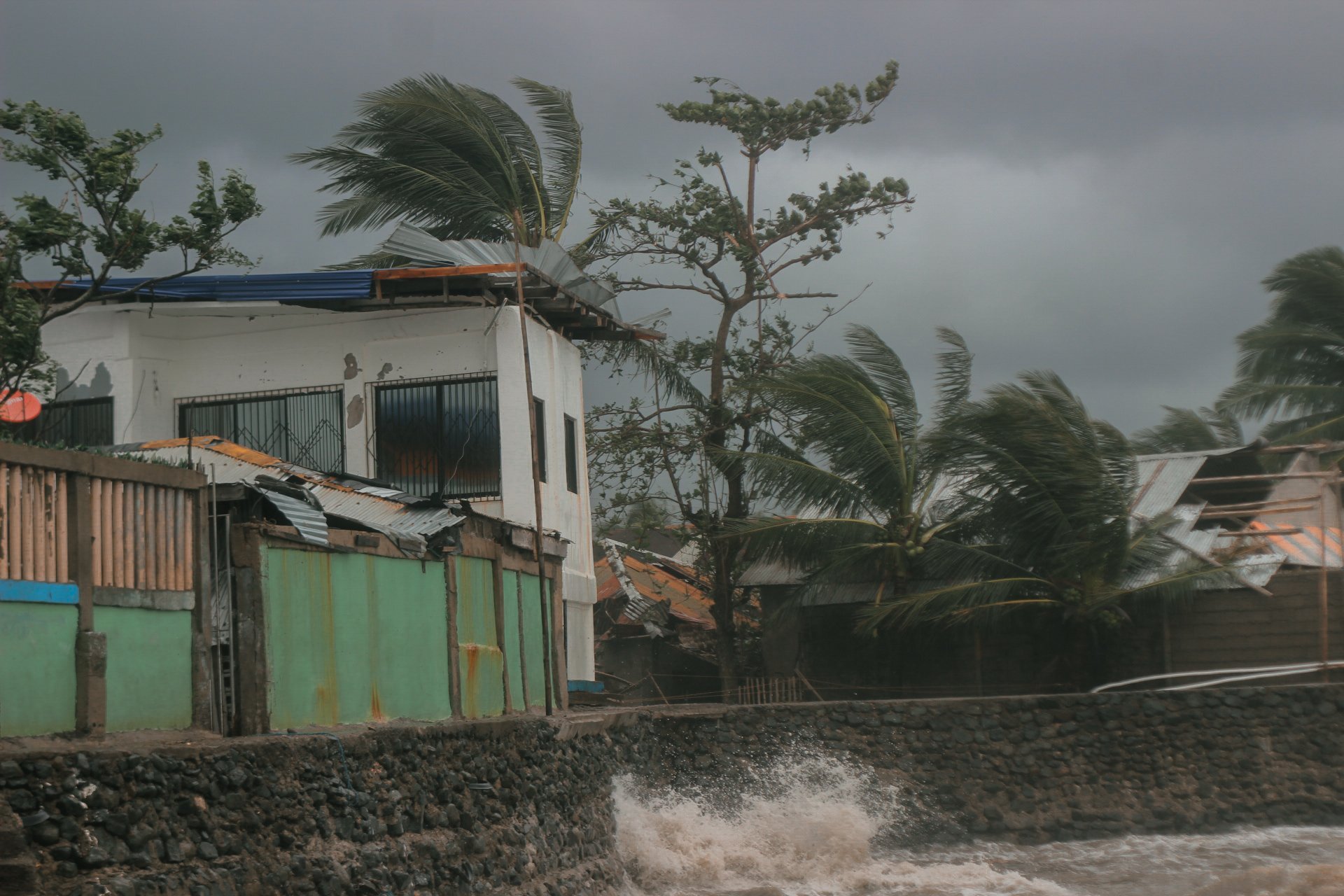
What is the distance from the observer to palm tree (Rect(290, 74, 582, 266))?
1919 cm

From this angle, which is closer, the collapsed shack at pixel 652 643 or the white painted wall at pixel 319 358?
the white painted wall at pixel 319 358

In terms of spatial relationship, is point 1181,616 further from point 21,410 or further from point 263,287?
point 21,410

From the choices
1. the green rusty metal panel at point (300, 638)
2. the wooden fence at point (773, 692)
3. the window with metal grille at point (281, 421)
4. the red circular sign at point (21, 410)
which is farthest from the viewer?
the wooden fence at point (773, 692)

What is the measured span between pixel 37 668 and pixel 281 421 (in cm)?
967

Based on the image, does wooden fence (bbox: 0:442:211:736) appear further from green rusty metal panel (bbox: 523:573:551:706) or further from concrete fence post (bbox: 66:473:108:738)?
green rusty metal panel (bbox: 523:573:551:706)

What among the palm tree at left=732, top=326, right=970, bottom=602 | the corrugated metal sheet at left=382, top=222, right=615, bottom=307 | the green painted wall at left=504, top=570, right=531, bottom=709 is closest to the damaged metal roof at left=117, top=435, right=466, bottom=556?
the green painted wall at left=504, top=570, right=531, bottom=709

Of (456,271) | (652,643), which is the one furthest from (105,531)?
(652,643)

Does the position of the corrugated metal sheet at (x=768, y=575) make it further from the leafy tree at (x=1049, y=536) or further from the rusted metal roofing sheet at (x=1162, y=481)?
the rusted metal roofing sheet at (x=1162, y=481)

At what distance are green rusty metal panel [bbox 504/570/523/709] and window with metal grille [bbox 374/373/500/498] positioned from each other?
2.30 m

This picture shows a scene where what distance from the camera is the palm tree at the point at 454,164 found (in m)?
19.2

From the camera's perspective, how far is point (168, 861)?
7191 mm

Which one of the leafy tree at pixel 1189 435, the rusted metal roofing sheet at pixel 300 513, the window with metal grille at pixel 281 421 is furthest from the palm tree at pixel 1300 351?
the rusted metal roofing sheet at pixel 300 513

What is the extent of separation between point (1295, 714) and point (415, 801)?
1341 centimetres

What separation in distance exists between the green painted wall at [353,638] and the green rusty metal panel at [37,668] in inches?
67.5
